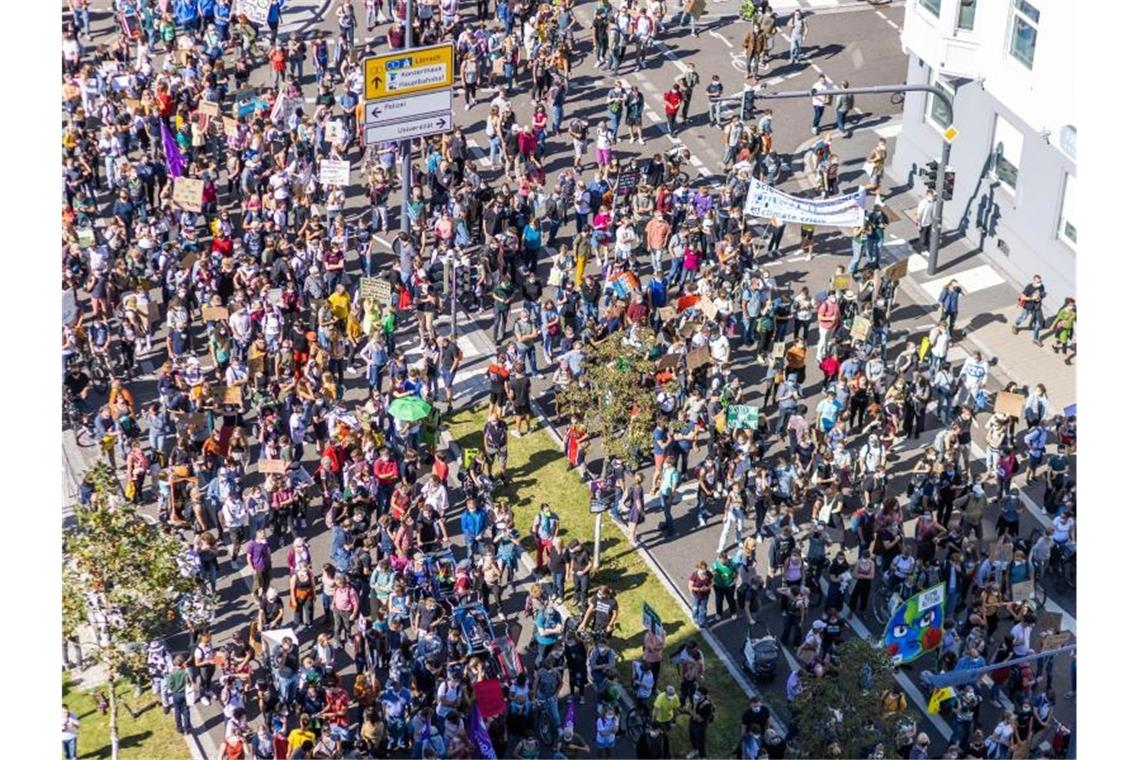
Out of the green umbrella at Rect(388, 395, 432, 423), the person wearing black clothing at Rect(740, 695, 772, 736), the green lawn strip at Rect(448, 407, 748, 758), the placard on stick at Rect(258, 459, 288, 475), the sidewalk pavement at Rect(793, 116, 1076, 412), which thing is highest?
the green umbrella at Rect(388, 395, 432, 423)

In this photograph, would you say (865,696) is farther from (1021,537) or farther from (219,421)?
(219,421)

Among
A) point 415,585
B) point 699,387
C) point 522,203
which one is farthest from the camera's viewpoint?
point 522,203

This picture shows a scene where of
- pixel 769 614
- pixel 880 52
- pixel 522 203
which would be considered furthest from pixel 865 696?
pixel 880 52

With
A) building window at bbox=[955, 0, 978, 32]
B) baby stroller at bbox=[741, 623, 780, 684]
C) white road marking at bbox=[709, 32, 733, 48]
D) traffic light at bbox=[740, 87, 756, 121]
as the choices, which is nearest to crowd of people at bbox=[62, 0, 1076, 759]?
baby stroller at bbox=[741, 623, 780, 684]

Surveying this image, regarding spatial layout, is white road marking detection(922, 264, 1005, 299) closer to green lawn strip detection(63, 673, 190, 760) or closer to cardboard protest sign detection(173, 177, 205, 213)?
Result: cardboard protest sign detection(173, 177, 205, 213)

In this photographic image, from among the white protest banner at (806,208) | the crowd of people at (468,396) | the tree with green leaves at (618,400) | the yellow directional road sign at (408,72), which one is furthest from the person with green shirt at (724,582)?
the yellow directional road sign at (408,72)

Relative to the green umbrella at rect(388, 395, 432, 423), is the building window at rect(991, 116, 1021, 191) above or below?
above
